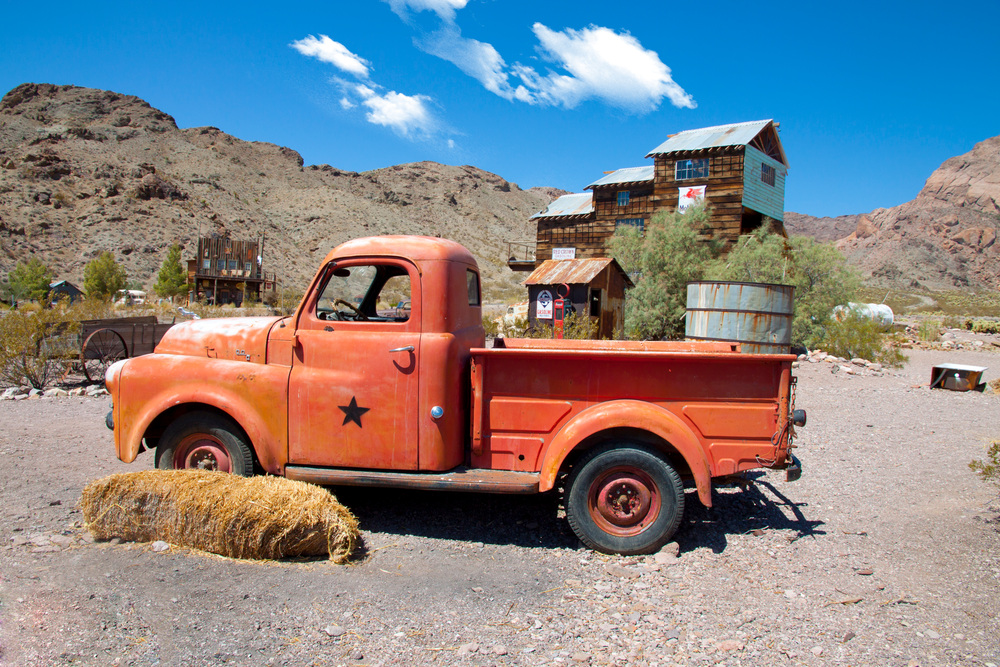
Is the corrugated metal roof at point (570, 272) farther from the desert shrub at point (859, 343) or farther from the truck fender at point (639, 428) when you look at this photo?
the truck fender at point (639, 428)

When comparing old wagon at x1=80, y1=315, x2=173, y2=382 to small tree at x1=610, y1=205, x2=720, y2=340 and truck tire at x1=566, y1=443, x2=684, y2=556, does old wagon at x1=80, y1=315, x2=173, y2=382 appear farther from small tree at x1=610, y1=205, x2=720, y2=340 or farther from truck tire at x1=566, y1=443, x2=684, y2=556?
small tree at x1=610, y1=205, x2=720, y2=340

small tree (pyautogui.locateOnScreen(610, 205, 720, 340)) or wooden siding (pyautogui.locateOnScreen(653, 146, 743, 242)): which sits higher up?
wooden siding (pyautogui.locateOnScreen(653, 146, 743, 242))

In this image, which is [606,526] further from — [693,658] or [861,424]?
[861,424]

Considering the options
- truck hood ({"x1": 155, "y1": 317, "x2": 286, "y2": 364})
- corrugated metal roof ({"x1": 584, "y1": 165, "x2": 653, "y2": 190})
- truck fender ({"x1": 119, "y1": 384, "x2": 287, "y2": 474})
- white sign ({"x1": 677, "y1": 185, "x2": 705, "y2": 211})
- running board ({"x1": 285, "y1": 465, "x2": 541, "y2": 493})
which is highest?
corrugated metal roof ({"x1": 584, "y1": 165, "x2": 653, "y2": 190})

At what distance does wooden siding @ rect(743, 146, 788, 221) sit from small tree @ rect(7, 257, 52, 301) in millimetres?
40449

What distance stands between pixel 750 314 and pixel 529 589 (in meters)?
8.85

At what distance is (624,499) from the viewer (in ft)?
14.3

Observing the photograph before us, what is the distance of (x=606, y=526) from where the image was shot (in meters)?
4.35

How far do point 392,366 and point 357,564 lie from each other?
4.72ft

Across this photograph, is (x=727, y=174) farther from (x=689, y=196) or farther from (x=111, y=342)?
(x=111, y=342)

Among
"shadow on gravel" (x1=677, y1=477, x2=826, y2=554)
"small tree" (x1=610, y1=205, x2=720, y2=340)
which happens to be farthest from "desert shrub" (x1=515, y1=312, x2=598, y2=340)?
"shadow on gravel" (x1=677, y1=477, x2=826, y2=554)

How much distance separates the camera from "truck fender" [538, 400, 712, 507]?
4137mm

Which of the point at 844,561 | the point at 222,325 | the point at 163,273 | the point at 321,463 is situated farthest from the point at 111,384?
the point at 163,273

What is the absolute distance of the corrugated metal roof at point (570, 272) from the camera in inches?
673
